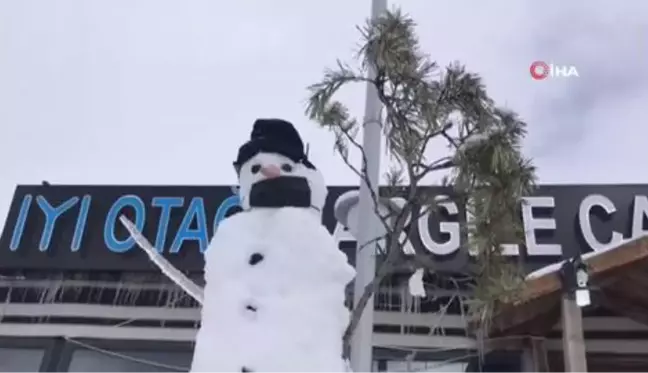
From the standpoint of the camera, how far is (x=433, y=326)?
7.12 m

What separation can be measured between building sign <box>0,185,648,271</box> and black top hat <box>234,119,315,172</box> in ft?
11.4

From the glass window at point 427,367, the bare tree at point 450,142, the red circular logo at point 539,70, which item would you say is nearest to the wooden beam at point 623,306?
the glass window at point 427,367

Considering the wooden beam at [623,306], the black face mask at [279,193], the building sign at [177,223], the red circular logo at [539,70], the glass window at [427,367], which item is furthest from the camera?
the building sign at [177,223]

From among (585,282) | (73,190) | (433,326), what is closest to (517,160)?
(585,282)

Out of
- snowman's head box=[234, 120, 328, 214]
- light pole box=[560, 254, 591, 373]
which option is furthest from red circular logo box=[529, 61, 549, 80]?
snowman's head box=[234, 120, 328, 214]

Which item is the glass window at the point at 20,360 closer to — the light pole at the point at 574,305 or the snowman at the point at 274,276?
the snowman at the point at 274,276

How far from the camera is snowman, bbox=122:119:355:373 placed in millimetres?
3107

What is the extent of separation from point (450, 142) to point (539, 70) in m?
3.58

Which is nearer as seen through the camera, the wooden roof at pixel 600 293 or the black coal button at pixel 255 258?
the black coal button at pixel 255 258

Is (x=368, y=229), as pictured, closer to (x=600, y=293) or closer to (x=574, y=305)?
(x=574, y=305)

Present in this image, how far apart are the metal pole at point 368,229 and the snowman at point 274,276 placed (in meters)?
0.24

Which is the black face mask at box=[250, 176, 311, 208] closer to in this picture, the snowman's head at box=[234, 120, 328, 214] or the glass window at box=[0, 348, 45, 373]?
the snowman's head at box=[234, 120, 328, 214]

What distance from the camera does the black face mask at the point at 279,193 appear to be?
138 inches

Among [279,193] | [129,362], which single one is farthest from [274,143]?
[129,362]
